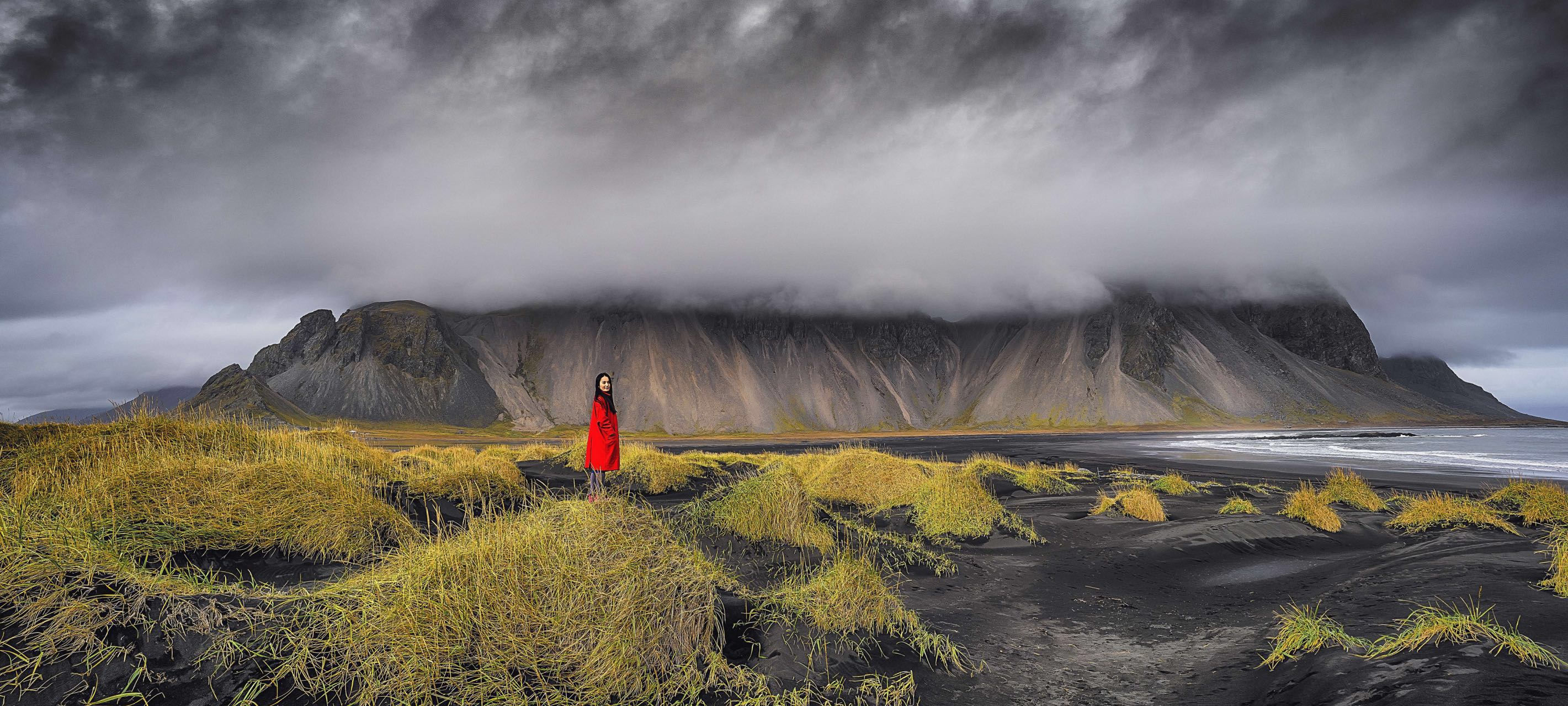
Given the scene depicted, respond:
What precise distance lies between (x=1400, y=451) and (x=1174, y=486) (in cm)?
5320

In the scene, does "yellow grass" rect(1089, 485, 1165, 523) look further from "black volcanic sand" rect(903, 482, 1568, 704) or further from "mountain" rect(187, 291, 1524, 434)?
"mountain" rect(187, 291, 1524, 434)

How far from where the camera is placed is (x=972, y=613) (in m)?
9.38

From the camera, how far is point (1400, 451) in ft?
186

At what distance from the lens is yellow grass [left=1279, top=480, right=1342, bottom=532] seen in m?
14.8

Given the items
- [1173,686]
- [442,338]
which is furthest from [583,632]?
[442,338]

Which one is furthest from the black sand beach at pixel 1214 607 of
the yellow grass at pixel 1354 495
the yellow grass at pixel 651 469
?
the yellow grass at pixel 651 469

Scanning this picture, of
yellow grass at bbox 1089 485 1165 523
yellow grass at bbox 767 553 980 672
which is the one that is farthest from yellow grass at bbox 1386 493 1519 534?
yellow grass at bbox 767 553 980 672

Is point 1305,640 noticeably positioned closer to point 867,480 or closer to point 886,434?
point 867,480

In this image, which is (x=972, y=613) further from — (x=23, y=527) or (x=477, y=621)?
(x=23, y=527)

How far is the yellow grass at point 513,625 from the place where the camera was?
512 cm

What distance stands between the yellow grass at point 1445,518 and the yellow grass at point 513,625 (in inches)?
676

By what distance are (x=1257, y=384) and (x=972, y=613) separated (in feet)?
598

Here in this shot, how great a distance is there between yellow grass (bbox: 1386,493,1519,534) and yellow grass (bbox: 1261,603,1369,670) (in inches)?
420

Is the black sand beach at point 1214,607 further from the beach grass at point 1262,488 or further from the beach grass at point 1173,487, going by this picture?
the beach grass at point 1262,488
